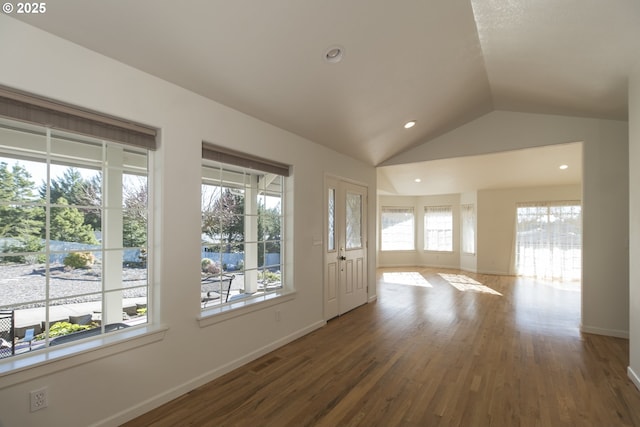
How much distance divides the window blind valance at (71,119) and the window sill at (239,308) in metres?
1.49

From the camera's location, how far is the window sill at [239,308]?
2692mm

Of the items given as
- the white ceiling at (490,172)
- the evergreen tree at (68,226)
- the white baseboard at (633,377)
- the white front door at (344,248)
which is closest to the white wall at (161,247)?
the evergreen tree at (68,226)

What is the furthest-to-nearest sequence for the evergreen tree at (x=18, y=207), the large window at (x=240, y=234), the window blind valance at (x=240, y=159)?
the large window at (x=240, y=234) → the window blind valance at (x=240, y=159) → the evergreen tree at (x=18, y=207)

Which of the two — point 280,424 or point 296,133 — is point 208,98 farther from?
point 280,424

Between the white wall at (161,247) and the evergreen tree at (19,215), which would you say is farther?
the evergreen tree at (19,215)

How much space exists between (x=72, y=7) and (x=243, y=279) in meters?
2.49

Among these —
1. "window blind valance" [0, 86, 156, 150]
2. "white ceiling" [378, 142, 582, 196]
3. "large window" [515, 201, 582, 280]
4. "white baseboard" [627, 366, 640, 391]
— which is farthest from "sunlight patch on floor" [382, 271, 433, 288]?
"window blind valance" [0, 86, 156, 150]

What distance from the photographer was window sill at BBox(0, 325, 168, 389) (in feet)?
5.52

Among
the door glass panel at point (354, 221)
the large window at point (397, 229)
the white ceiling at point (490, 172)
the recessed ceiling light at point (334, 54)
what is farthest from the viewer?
the large window at point (397, 229)

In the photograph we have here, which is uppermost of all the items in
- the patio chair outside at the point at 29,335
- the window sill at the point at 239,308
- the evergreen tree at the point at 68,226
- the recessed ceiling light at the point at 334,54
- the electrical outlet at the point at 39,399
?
the recessed ceiling light at the point at 334,54

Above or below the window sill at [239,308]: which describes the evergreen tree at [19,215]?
above

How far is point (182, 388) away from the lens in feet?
8.09

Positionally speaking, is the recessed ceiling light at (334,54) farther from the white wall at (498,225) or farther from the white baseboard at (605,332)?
the white wall at (498,225)

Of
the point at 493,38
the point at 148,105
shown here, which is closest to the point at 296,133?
the point at 148,105
